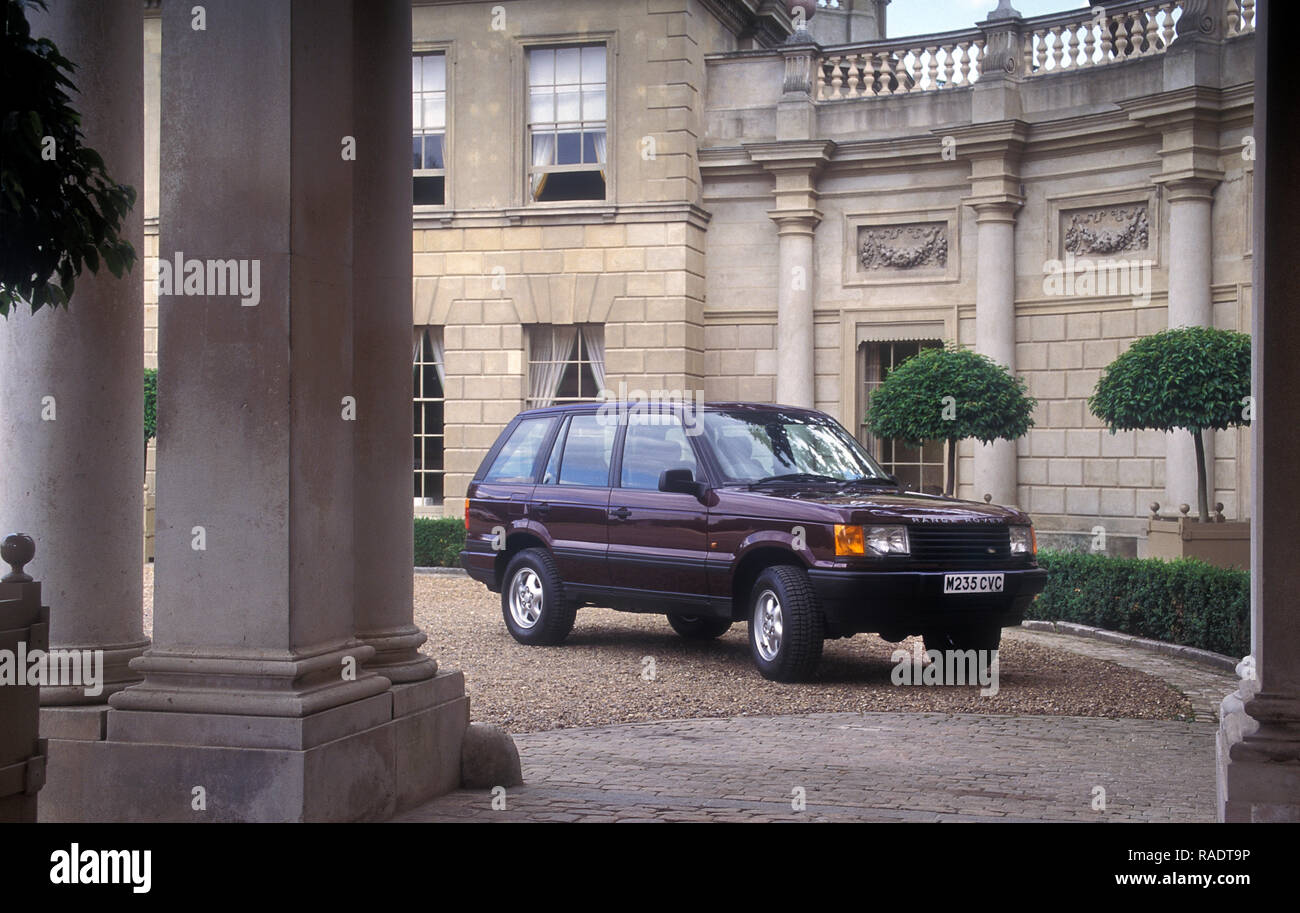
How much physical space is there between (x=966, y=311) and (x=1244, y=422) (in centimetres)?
764

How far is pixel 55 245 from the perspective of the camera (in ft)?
14.9

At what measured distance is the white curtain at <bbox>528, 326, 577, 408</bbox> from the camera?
987 inches

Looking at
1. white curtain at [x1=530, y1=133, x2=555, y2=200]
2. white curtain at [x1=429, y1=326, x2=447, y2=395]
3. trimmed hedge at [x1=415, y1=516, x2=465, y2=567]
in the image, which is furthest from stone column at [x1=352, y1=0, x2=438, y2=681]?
white curtain at [x1=429, y1=326, x2=447, y2=395]

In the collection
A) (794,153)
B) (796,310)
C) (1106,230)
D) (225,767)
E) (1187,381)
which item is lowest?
(225,767)

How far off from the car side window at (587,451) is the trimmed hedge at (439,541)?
871 cm

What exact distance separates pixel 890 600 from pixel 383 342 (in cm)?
521

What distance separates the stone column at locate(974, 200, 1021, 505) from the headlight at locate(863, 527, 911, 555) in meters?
12.3

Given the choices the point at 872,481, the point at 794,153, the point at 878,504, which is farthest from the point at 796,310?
the point at 878,504

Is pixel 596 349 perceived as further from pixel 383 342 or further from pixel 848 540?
pixel 383 342

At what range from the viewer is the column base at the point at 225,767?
539 centimetres

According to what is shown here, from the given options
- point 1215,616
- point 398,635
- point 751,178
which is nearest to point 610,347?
point 751,178

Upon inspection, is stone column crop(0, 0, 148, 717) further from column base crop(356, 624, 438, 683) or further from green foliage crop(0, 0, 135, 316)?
green foliage crop(0, 0, 135, 316)

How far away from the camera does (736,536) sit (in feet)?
37.8
